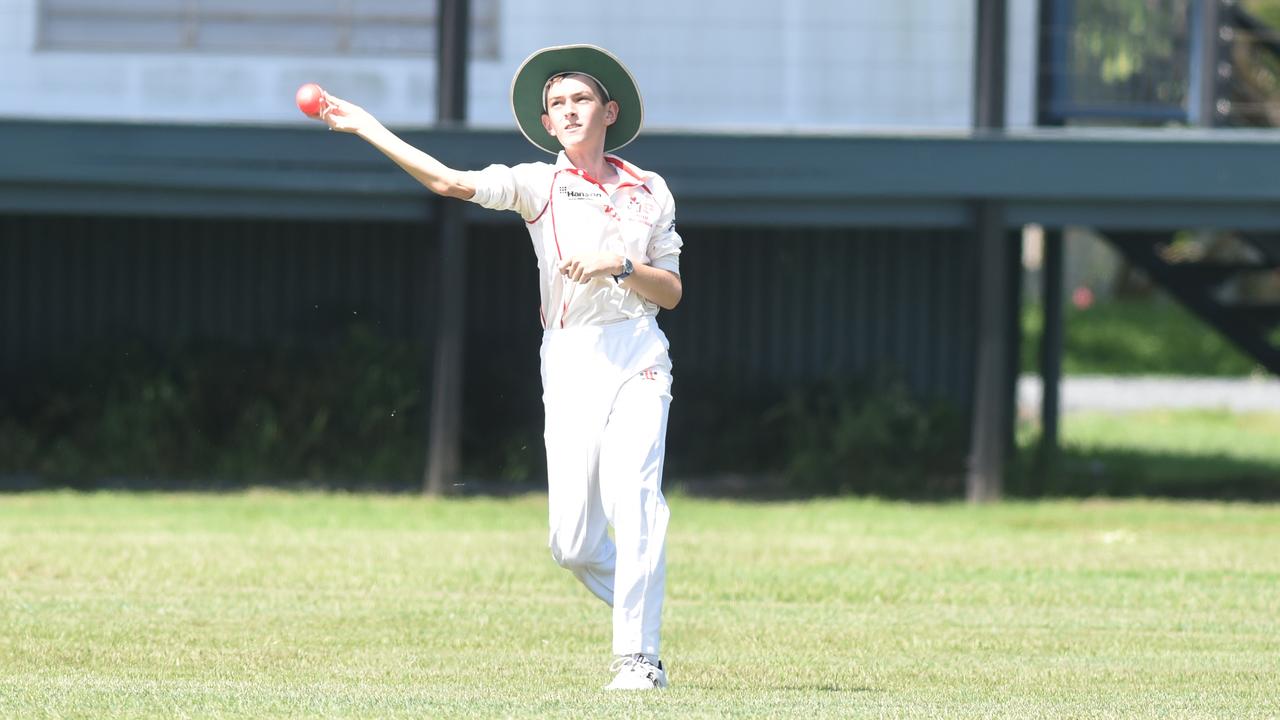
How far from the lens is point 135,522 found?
12336 millimetres

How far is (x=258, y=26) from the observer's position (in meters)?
14.2

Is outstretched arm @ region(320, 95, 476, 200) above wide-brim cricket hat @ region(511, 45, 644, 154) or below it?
below

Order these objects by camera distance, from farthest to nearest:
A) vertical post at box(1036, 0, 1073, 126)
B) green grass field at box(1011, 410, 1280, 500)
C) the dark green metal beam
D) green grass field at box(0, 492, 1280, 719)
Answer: green grass field at box(1011, 410, 1280, 500) → vertical post at box(1036, 0, 1073, 126) → the dark green metal beam → green grass field at box(0, 492, 1280, 719)

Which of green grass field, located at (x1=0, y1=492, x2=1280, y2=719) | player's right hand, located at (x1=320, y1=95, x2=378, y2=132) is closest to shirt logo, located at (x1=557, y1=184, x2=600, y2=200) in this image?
player's right hand, located at (x1=320, y1=95, x2=378, y2=132)

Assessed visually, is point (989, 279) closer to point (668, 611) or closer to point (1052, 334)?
point (1052, 334)

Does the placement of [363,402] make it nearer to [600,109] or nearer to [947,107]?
[947,107]

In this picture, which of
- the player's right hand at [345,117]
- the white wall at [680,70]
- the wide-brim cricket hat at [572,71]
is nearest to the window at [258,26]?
the white wall at [680,70]

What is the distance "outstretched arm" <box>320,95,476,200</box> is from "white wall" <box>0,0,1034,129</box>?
7582 millimetres

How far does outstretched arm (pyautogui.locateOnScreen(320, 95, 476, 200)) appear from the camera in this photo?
20.1ft

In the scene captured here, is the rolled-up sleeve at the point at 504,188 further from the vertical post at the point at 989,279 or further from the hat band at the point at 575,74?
the vertical post at the point at 989,279

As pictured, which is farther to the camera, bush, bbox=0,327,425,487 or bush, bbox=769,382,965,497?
bush, bbox=769,382,965,497

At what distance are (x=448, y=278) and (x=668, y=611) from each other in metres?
5.10

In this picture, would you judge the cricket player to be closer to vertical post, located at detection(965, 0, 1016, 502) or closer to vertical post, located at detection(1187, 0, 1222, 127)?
vertical post, located at detection(965, 0, 1016, 502)

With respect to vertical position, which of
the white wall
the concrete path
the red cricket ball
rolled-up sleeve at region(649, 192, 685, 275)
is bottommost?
the concrete path
